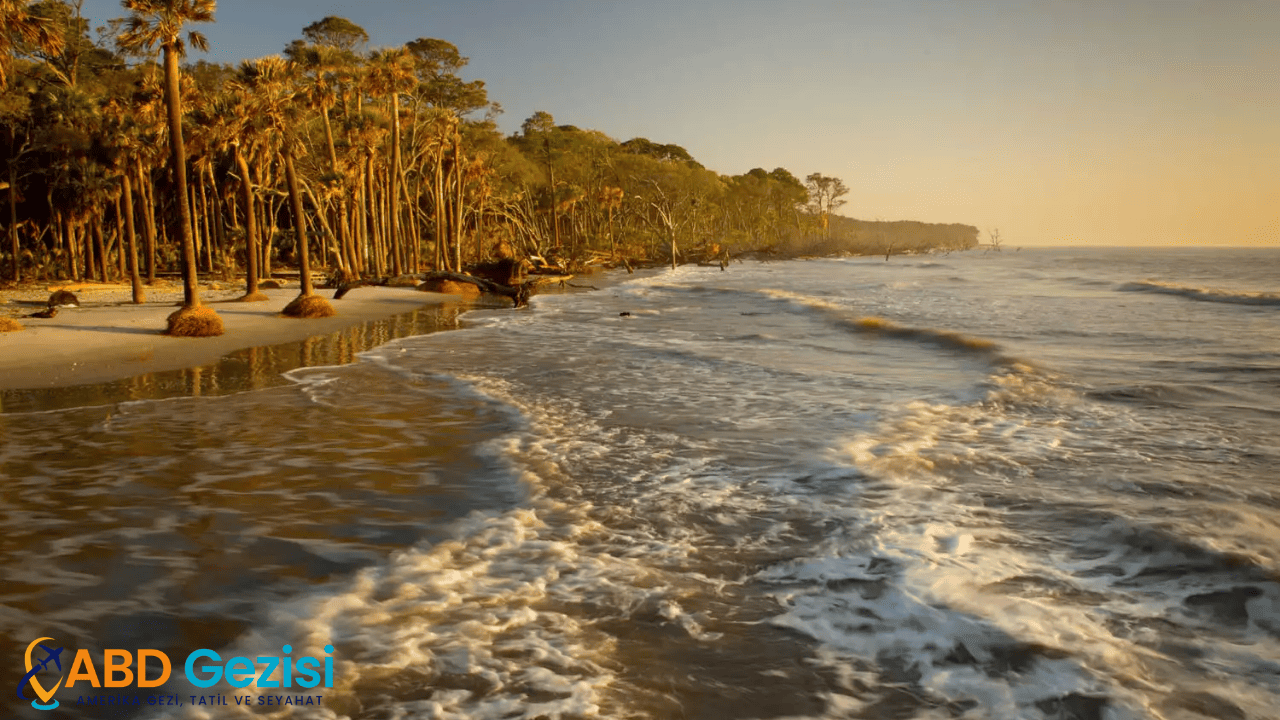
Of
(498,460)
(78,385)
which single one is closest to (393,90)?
(78,385)

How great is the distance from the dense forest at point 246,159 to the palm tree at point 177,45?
0.06 metres

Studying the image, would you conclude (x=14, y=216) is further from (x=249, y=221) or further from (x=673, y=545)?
(x=673, y=545)

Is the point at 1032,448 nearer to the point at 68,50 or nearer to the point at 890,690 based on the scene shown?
the point at 890,690

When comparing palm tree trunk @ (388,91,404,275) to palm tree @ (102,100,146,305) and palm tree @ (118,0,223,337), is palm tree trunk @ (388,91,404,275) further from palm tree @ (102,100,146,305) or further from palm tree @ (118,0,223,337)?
palm tree @ (118,0,223,337)

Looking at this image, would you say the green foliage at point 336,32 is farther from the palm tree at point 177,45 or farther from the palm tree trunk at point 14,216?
the palm tree at point 177,45

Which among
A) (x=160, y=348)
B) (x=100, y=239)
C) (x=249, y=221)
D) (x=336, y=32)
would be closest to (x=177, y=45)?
(x=249, y=221)

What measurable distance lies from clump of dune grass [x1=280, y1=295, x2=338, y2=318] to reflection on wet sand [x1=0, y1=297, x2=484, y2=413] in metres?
3.80

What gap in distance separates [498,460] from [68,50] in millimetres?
58776

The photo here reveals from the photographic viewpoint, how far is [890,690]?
4.29m

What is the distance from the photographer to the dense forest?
31172 mm

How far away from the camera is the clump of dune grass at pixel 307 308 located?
1064 inches

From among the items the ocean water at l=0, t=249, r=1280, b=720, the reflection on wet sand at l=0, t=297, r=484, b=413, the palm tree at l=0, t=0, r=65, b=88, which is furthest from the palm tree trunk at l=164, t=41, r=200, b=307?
the ocean water at l=0, t=249, r=1280, b=720

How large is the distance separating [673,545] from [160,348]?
16991 millimetres

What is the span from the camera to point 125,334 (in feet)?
69.5
